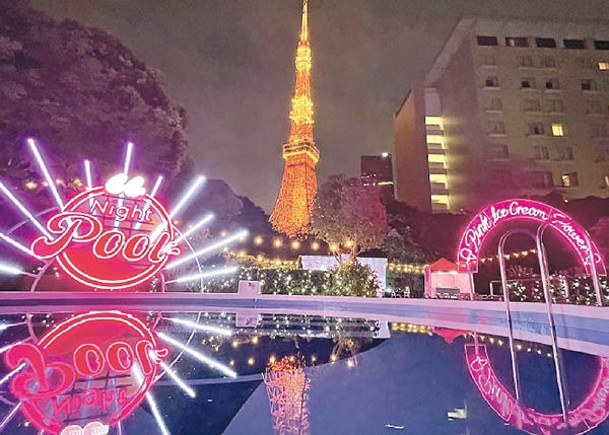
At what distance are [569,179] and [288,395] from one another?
115 feet

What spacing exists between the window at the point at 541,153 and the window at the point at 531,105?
356 cm

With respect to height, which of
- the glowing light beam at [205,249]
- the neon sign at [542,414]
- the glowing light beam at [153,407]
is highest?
the glowing light beam at [205,249]

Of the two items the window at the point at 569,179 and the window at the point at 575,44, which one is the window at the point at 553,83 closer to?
the window at the point at 575,44

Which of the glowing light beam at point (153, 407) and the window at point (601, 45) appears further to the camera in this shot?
the window at point (601, 45)

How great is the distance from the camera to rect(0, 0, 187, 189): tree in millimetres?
11455

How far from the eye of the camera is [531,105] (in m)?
32.2

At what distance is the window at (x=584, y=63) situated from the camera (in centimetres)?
3250

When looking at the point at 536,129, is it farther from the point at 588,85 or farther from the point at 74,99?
the point at 74,99

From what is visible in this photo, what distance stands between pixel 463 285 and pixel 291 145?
24967 mm

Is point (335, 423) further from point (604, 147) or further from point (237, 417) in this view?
point (604, 147)

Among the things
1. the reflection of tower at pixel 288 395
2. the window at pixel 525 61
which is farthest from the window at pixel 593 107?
the reflection of tower at pixel 288 395

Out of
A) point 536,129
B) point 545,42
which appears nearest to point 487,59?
point 545,42

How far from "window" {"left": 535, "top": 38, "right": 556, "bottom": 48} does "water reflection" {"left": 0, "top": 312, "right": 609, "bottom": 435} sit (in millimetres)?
37458

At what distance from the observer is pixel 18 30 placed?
11.6m
